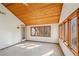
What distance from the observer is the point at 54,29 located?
29.0ft

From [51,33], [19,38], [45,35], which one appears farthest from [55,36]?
[19,38]

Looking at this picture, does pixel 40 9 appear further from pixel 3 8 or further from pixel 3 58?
pixel 3 58

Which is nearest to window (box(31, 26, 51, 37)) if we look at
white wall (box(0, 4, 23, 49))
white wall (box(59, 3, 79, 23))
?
white wall (box(0, 4, 23, 49))

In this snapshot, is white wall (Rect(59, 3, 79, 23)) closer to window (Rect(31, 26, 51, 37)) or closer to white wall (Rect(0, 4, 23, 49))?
white wall (Rect(0, 4, 23, 49))

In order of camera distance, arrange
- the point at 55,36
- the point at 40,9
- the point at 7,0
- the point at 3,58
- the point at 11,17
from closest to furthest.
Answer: the point at 3,58, the point at 7,0, the point at 40,9, the point at 11,17, the point at 55,36

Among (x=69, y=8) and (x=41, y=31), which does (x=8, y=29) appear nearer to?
(x=41, y=31)

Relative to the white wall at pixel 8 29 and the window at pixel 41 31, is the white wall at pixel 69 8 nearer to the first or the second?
the white wall at pixel 8 29

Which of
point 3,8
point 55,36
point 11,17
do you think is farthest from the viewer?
point 55,36

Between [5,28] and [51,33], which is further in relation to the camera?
[51,33]

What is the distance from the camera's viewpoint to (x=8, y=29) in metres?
7.05

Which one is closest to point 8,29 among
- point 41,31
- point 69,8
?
point 41,31

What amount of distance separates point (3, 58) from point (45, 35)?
28.1ft

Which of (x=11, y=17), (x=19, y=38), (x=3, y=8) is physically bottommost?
(x=19, y=38)

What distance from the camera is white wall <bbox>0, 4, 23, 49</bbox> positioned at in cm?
634
